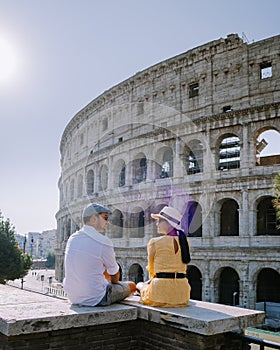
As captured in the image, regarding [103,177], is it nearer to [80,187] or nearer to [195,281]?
[80,187]

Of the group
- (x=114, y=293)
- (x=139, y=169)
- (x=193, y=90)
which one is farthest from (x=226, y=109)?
(x=114, y=293)

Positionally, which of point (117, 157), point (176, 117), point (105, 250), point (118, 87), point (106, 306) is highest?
point (118, 87)

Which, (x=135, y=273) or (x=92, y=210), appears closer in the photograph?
(x=92, y=210)

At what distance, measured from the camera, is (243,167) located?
22.7m

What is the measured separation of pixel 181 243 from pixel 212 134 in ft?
66.7

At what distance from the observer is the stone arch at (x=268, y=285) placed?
23016mm

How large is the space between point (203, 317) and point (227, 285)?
22112 millimetres

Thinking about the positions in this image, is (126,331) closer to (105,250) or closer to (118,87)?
(105,250)

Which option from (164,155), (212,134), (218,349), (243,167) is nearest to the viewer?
(218,349)

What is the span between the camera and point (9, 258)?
32250 millimetres

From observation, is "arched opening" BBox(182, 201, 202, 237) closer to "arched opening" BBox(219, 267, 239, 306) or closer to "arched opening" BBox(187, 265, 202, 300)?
"arched opening" BBox(187, 265, 202, 300)

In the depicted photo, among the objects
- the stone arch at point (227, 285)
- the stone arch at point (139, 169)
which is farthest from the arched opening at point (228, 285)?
the stone arch at point (139, 169)

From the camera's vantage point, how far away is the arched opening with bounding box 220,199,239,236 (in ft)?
82.6

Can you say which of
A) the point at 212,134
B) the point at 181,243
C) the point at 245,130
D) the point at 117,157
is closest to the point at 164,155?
the point at 117,157
